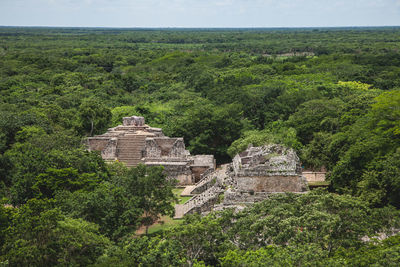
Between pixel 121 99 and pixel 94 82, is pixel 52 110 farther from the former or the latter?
pixel 94 82

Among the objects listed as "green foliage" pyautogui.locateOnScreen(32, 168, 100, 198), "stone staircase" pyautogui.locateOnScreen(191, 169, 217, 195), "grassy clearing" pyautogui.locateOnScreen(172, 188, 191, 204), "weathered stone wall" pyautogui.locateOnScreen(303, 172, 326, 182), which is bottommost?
"grassy clearing" pyautogui.locateOnScreen(172, 188, 191, 204)

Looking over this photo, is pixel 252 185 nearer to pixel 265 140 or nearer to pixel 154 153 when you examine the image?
pixel 265 140

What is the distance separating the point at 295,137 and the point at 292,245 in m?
18.9

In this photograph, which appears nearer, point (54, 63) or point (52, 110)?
point (52, 110)

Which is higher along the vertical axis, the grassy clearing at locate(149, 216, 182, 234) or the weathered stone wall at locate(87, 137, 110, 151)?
the weathered stone wall at locate(87, 137, 110, 151)

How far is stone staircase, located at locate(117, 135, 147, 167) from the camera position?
2892 cm

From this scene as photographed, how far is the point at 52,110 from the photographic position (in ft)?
118

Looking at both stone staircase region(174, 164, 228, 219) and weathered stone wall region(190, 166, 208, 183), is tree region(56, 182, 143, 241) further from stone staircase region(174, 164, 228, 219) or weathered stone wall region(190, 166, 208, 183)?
weathered stone wall region(190, 166, 208, 183)

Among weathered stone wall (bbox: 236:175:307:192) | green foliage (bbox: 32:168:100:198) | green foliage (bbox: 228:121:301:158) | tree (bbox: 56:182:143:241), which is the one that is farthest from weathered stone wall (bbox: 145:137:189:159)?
tree (bbox: 56:182:143:241)

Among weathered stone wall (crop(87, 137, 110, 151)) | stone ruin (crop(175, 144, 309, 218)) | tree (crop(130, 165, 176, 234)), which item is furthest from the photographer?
weathered stone wall (crop(87, 137, 110, 151))

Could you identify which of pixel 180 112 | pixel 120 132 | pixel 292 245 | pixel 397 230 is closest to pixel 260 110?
pixel 180 112

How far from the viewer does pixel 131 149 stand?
97.2 feet

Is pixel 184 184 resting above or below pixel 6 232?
below

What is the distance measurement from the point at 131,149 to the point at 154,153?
193 cm
